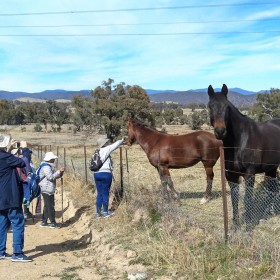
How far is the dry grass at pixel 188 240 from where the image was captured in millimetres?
4852

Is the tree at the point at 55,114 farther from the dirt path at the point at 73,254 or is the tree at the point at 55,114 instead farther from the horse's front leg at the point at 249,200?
the horse's front leg at the point at 249,200

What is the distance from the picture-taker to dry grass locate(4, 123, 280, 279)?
4.85 m

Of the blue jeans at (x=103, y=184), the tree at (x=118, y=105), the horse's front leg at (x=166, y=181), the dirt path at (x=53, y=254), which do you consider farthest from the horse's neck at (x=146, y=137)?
the tree at (x=118, y=105)

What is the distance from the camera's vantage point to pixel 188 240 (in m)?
5.95

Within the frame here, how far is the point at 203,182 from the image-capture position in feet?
39.5

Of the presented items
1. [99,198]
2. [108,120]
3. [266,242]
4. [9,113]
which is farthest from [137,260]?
[9,113]

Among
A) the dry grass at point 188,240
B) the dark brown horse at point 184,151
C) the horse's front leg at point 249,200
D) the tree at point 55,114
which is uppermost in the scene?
the tree at point 55,114

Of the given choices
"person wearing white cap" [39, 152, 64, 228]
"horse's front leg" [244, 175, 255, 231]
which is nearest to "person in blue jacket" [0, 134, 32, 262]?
"person wearing white cap" [39, 152, 64, 228]

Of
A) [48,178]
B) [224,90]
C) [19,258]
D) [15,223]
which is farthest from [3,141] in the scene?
[224,90]

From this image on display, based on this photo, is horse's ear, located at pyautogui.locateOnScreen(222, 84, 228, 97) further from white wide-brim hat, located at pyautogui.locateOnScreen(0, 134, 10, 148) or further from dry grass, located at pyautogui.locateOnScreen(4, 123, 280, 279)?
white wide-brim hat, located at pyautogui.locateOnScreen(0, 134, 10, 148)

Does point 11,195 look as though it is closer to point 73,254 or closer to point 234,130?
point 73,254

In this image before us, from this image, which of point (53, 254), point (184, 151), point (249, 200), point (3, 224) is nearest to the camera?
point (3, 224)

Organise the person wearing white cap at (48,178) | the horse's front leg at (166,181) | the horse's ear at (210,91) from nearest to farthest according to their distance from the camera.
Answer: the horse's ear at (210,91) → the person wearing white cap at (48,178) → the horse's front leg at (166,181)

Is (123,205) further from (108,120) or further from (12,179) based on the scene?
(108,120)
